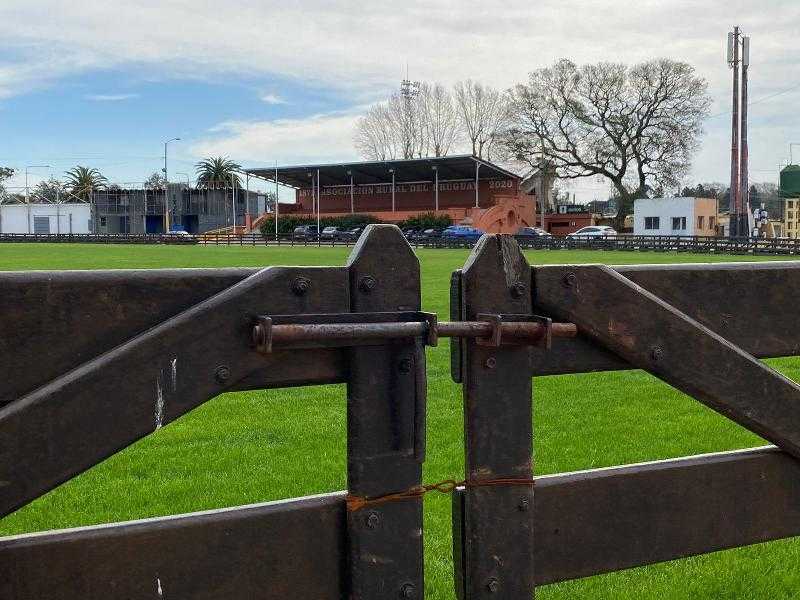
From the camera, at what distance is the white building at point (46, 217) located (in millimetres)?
109750

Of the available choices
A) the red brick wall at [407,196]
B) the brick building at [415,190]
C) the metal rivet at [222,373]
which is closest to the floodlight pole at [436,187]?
the brick building at [415,190]

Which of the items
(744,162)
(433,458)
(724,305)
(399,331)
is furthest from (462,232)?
(399,331)

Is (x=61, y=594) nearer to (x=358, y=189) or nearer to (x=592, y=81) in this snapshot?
(x=592, y=81)

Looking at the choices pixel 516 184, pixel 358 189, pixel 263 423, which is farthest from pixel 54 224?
pixel 263 423

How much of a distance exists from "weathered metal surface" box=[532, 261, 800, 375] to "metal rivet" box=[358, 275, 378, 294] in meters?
0.42

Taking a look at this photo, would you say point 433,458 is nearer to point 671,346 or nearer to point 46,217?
point 671,346

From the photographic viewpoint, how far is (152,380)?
1.82 metres

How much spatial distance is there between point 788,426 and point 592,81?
3203 inches

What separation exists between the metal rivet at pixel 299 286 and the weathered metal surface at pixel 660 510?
739 mm

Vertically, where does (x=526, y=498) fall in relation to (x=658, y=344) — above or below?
below

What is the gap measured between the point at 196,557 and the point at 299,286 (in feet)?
1.89

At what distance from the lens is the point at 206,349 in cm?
187

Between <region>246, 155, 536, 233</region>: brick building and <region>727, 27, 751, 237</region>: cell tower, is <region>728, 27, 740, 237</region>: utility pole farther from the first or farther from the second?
<region>246, 155, 536, 233</region>: brick building

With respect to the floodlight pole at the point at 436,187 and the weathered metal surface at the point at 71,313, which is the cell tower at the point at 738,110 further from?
the weathered metal surface at the point at 71,313
